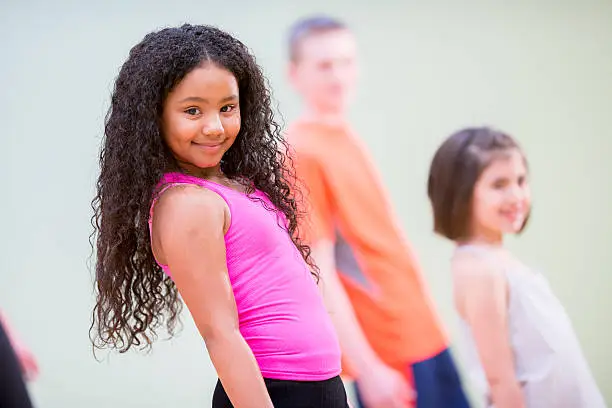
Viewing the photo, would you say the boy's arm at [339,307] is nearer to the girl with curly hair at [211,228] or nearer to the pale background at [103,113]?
the pale background at [103,113]

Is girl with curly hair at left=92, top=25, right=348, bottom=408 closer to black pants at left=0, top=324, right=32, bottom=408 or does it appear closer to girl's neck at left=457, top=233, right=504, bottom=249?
black pants at left=0, top=324, right=32, bottom=408

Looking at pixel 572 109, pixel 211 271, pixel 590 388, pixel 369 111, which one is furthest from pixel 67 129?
pixel 590 388

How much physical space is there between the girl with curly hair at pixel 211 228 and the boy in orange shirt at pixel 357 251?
92 cm

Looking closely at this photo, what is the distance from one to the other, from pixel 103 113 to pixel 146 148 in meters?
1.16

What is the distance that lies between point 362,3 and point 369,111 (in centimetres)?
38

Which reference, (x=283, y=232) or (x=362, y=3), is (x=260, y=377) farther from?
(x=362, y=3)

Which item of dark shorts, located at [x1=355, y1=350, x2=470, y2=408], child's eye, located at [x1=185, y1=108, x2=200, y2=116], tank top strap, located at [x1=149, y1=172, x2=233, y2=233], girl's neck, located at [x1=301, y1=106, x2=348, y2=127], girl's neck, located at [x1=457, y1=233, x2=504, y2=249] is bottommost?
dark shorts, located at [x1=355, y1=350, x2=470, y2=408]

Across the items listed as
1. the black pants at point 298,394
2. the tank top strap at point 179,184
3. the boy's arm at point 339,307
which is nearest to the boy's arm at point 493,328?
the boy's arm at point 339,307

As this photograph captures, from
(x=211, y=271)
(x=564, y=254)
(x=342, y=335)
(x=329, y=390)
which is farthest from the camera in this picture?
(x=564, y=254)

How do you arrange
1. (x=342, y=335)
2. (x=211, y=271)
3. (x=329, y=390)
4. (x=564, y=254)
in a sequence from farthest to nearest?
(x=564, y=254) < (x=342, y=335) < (x=329, y=390) < (x=211, y=271)

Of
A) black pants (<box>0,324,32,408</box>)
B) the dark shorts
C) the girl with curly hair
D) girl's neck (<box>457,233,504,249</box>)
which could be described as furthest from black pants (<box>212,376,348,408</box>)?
girl's neck (<box>457,233,504,249</box>)

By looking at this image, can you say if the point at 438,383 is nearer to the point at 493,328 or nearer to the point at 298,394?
the point at 493,328

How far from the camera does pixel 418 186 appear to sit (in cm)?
275

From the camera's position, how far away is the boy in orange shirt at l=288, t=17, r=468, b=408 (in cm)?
262
